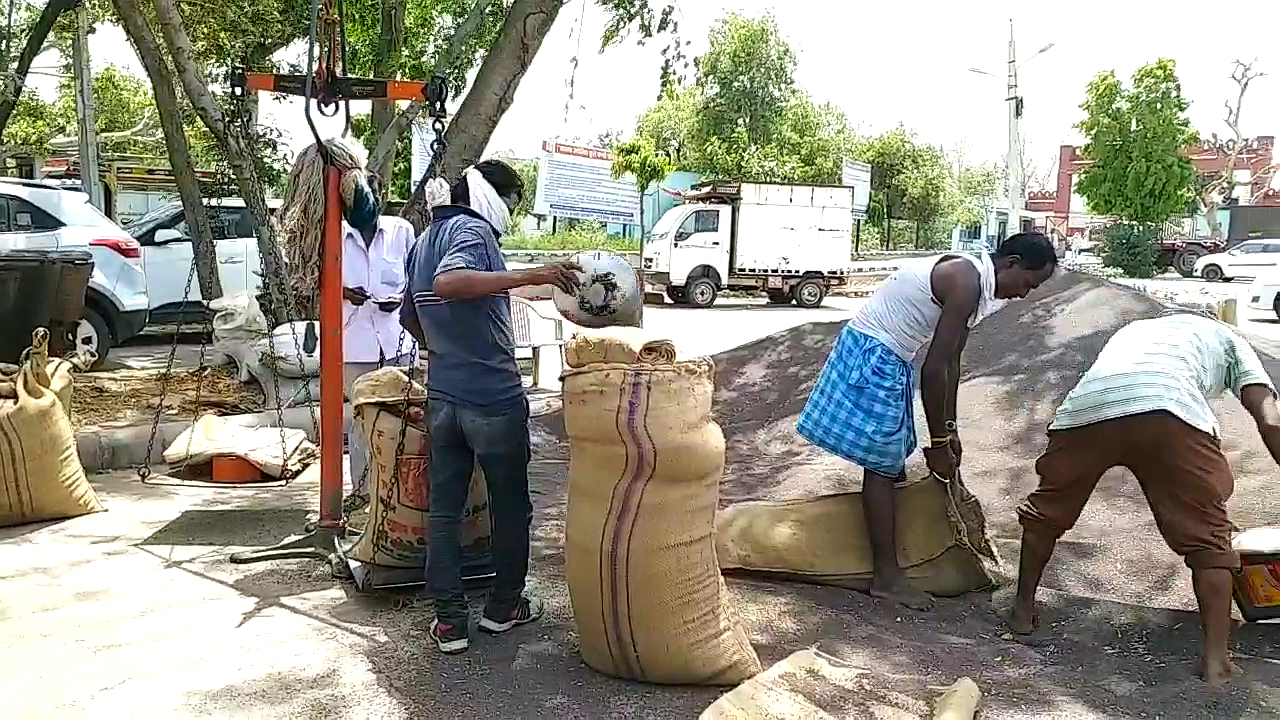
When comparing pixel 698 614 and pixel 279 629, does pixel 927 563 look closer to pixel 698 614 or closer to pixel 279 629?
pixel 698 614

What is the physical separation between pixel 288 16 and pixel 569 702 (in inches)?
446

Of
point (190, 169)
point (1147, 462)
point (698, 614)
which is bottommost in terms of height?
point (698, 614)

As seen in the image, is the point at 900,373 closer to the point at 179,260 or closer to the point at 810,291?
the point at 179,260

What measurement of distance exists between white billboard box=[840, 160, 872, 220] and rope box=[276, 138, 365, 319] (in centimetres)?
2451

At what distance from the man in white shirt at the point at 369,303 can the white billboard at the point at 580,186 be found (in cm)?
1862

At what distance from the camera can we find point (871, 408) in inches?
168

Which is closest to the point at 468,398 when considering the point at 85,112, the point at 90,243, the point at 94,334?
the point at 94,334

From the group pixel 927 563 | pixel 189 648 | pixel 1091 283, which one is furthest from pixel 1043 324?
pixel 189 648

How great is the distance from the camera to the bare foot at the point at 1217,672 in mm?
3512

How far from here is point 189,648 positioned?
12.2 feet

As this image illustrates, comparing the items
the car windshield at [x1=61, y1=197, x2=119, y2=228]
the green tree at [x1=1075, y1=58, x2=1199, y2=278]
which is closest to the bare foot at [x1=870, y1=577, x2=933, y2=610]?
the car windshield at [x1=61, y1=197, x2=119, y2=228]

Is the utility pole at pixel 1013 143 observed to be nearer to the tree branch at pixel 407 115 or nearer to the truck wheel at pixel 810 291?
the truck wheel at pixel 810 291

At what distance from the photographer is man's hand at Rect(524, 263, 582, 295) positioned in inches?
135

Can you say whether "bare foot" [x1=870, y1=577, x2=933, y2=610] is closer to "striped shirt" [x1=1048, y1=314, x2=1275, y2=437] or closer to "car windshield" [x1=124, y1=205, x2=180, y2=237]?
"striped shirt" [x1=1048, y1=314, x2=1275, y2=437]
